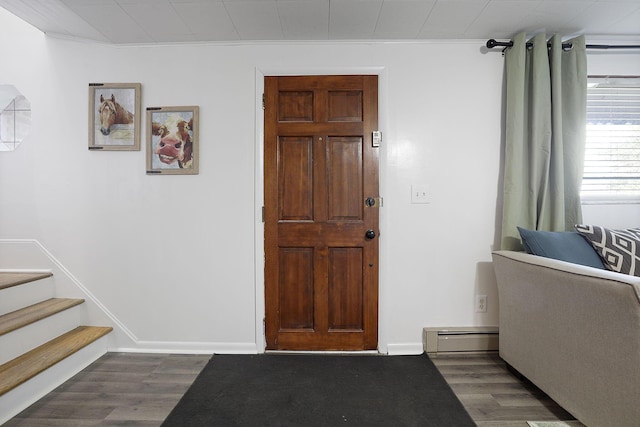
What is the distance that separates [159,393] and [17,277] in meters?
1.39

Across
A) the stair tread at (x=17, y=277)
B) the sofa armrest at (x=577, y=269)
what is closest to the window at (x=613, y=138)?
the sofa armrest at (x=577, y=269)

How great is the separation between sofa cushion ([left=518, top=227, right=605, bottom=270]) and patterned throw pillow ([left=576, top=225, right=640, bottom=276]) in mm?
33

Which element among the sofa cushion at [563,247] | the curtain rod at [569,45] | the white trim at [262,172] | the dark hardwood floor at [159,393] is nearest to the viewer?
the dark hardwood floor at [159,393]

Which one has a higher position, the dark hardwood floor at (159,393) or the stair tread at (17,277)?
the stair tread at (17,277)

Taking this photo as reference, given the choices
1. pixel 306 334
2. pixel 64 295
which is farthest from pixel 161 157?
pixel 306 334

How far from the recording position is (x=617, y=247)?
1650 mm

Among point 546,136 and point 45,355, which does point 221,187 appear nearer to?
point 45,355

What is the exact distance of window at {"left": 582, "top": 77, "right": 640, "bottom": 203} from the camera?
2254 millimetres

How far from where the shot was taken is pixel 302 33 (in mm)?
2084

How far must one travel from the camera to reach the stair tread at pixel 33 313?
70.0 inches

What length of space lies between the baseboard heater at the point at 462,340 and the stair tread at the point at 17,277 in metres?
2.80

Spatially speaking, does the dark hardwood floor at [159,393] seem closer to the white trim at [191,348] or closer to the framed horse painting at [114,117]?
the white trim at [191,348]

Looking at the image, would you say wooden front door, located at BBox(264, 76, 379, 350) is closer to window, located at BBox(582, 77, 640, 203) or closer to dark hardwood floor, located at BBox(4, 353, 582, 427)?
dark hardwood floor, located at BBox(4, 353, 582, 427)

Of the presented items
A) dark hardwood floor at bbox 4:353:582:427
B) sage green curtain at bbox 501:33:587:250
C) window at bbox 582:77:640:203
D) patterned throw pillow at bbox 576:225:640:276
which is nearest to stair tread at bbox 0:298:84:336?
dark hardwood floor at bbox 4:353:582:427
